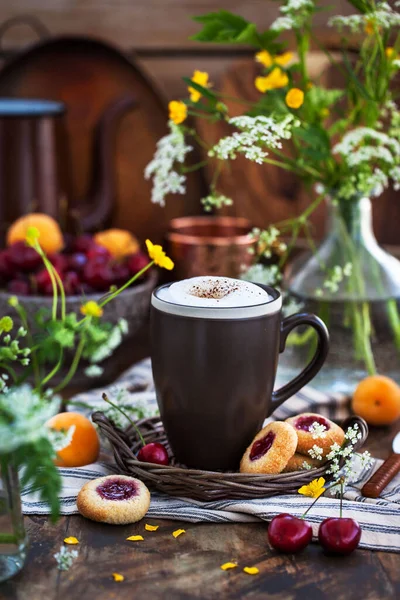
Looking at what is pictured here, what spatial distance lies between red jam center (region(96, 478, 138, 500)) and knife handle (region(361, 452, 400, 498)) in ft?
0.75

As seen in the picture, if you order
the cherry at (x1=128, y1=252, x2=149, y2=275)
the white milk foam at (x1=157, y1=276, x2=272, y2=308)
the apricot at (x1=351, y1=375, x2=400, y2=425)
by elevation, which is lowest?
the apricot at (x1=351, y1=375, x2=400, y2=425)

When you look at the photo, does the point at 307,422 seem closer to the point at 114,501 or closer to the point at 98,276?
the point at 114,501

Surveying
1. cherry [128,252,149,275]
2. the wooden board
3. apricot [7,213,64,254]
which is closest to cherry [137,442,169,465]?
cherry [128,252,149,275]

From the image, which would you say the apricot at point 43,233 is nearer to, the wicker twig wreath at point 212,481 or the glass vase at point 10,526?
the wicker twig wreath at point 212,481

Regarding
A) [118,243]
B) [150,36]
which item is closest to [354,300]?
[118,243]

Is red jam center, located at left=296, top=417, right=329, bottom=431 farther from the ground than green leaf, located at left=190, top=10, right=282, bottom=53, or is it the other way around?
green leaf, located at left=190, top=10, right=282, bottom=53

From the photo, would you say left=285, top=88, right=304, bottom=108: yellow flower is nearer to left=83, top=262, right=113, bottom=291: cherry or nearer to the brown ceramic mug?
the brown ceramic mug

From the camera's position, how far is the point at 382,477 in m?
0.80

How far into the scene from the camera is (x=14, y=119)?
1499 mm

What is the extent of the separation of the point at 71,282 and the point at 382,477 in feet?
1.89

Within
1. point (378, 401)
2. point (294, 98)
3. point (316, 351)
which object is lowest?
point (378, 401)

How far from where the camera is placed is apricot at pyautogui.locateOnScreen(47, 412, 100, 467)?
33.3 inches

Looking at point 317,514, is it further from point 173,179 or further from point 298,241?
point 298,241

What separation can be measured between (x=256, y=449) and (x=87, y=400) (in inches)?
11.7
